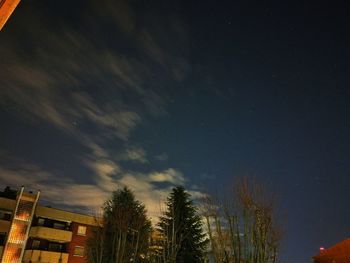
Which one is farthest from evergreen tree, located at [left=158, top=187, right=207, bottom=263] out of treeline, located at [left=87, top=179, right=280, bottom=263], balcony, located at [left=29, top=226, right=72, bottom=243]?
balcony, located at [left=29, top=226, right=72, bottom=243]

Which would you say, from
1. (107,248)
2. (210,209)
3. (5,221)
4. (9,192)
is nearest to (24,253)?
(5,221)

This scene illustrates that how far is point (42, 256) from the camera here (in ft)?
120

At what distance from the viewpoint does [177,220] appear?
91.7 feet

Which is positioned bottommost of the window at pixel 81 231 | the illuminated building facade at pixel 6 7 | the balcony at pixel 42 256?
the illuminated building facade at pixel 6 7

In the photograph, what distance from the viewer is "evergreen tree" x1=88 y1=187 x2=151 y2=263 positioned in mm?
28094

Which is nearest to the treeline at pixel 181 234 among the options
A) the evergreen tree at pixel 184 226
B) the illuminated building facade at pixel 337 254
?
the evergreen tree at pixel 184 226

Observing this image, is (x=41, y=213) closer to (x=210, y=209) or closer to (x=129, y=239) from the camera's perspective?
(x=129, y=239)

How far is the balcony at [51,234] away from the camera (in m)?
37.1

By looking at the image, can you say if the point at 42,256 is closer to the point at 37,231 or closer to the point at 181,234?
the point at 37,231

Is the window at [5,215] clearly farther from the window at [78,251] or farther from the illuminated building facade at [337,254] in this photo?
the illuminated building facade at [337,254]

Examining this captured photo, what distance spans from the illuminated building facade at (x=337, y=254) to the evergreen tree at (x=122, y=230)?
803 inches

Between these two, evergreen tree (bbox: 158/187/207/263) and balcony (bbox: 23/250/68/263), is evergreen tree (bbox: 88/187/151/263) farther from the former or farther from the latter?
balcony (bbox: 23/250/68/263)

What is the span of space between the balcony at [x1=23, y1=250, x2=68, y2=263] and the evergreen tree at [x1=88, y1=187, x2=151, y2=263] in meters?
7.90

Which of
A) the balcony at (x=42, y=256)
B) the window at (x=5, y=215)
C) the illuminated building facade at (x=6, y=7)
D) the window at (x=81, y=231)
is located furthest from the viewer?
the window at (x=81, y=231)
